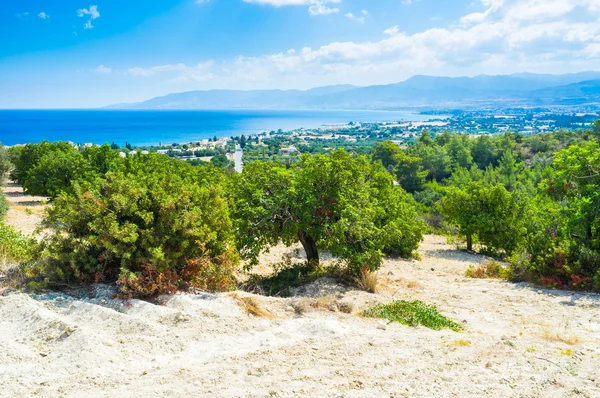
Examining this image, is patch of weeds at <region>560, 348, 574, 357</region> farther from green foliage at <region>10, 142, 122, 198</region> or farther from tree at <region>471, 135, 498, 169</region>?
tree at <region>471, 135, 498, 169</region>

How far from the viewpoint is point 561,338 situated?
7625 mm

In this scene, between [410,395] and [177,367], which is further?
[177,367]

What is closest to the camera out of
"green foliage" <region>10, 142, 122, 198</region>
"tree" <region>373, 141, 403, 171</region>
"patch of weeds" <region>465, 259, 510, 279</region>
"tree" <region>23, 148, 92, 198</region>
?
"patch of weeds" <region>465, 259, 510, 279</region>

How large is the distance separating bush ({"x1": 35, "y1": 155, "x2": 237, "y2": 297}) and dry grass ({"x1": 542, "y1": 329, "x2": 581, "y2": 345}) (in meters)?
6.45

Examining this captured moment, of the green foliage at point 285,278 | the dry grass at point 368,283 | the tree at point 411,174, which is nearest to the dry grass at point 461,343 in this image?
the dry grass at point 368,283

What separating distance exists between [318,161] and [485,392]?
7.81 metres

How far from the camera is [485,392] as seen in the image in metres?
5.58

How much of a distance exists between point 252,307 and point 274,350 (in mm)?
1850

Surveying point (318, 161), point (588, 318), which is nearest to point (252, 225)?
point (318, 161)

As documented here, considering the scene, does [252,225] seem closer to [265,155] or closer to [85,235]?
[85,235]

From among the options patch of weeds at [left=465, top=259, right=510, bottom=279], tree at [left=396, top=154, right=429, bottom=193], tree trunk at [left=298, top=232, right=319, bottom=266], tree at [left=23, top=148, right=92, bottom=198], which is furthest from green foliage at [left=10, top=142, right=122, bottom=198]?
tree at [left=396, top=154, right=429, bottom=193]

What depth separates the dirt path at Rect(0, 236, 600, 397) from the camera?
219 inches

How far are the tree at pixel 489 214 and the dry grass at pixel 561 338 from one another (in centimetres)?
1390

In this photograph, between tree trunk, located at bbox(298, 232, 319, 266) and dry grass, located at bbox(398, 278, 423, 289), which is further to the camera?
tree trunk, located at bbox(298, 232, 319, 266)
